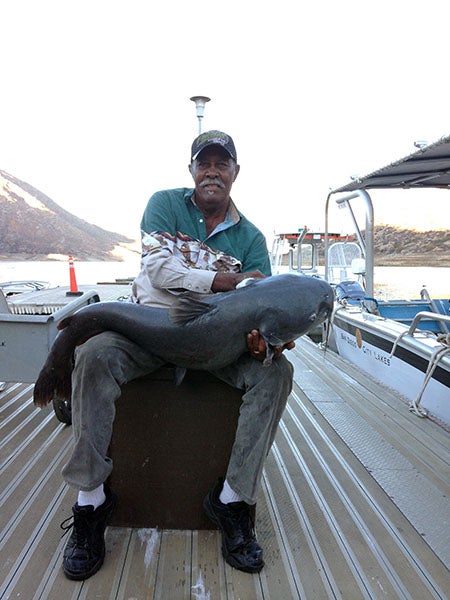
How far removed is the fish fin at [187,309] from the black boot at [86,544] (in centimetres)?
80

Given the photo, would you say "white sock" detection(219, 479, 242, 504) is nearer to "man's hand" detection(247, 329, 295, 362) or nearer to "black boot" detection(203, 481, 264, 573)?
"black boot" detection(203, 481, 264, 573)

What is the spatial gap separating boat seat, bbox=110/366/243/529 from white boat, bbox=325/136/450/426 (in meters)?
2.10

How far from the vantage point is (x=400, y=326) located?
512cm

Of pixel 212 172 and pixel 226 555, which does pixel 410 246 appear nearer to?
pixel 212 172

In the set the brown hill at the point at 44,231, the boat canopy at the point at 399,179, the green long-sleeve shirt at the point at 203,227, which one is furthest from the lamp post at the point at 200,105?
the brown hill at the point at 44,231

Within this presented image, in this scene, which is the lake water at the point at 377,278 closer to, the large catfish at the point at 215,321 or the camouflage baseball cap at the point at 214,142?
the camouflage baseball cap at the point at 214,142

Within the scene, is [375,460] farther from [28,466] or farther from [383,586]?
[28,466]

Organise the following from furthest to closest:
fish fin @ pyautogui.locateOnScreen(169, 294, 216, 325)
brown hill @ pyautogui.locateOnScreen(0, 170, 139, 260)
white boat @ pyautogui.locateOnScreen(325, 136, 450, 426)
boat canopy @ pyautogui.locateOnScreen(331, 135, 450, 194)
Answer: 1. brown hill @ pyautogui.locateOnScreen(0, 170, 139, 260)
2. boat canopy @ pyautogui.locateOnScreen(331, 135, 450, 194)
3. white boat @ pyautogui.locateOnScreen(325, 136, 450, 426)
4. fish fin @ pyautogui.locateOnScreen(169, 294, 216, 325)

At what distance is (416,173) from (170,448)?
15.7 ft

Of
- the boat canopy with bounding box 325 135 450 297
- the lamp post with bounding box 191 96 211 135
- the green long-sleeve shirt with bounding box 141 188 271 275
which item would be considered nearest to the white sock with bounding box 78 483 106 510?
the green long-sleeve shirt with bounding box 141 188 271 275

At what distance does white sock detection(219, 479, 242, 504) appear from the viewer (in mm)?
1830

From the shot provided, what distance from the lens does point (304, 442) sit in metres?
2.92

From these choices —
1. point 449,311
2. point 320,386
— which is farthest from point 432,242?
point 320,386

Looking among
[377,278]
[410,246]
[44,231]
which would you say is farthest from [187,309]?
[44,231]
